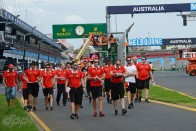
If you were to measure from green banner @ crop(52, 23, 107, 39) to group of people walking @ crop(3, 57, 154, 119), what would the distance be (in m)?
28.8

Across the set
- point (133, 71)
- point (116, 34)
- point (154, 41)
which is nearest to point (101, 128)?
point (133, 71)

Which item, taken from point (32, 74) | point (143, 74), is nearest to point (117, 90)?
point (32, 74)

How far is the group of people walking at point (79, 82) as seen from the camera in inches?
592

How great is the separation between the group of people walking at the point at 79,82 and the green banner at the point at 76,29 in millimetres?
28762

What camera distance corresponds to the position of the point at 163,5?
1610 inches

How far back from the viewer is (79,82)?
15.0m

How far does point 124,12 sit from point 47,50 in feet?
219

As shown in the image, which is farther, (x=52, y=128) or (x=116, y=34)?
(x=116, y=34)

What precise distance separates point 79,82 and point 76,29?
35.7 metres

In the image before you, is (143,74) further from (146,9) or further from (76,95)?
(146,9)

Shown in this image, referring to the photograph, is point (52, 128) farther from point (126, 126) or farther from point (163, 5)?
point (163, 5)

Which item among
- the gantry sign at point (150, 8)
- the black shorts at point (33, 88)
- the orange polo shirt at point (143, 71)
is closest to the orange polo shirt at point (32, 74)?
Result: the black shorts at point (33, 88)

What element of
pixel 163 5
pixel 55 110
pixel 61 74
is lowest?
pixel 55 110

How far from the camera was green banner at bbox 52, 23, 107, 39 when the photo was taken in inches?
1980
